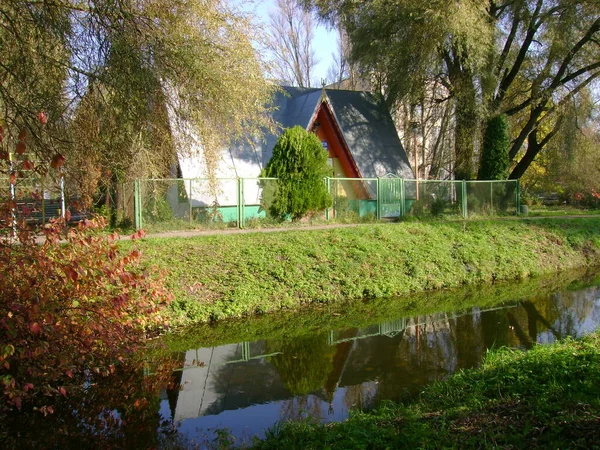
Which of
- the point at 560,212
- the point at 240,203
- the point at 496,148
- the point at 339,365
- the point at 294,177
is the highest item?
the point at 496,148

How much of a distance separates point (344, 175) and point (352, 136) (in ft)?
6.09

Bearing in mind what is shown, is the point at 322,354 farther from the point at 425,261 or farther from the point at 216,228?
the point at 216,228

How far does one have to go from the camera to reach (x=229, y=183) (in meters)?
18.0

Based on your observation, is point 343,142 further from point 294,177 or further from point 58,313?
point 58,313

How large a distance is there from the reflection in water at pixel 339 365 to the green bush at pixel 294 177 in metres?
7.43

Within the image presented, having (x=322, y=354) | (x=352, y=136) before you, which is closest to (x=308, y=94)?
(x=352, y=136)

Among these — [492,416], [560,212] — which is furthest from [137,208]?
[560,212]

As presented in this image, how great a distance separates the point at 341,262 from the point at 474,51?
13657mm

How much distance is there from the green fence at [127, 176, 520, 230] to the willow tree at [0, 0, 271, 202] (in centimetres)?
560

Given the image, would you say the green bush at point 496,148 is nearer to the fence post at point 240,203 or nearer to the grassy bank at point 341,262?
the grassy bank at point 341,262

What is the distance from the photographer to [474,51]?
23.0 metres

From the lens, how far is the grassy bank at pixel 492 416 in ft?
15.1

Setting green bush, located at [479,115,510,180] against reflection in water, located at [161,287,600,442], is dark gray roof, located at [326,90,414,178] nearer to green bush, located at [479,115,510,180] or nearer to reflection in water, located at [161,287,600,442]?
green bush, located at [479,115,510,180]

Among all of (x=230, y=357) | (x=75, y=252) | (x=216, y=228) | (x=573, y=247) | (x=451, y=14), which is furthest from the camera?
(x=451, y=14)
